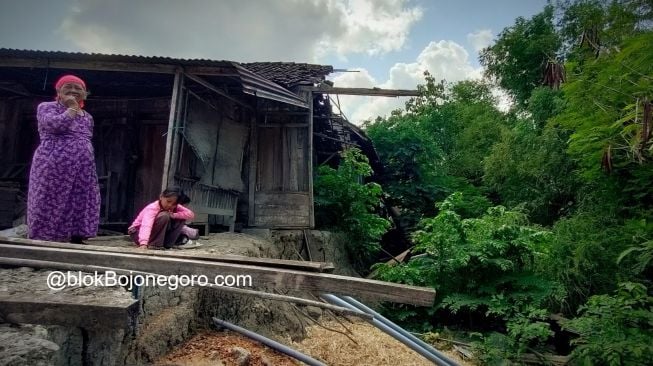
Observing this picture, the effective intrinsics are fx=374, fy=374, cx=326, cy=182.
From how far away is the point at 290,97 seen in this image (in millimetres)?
7387

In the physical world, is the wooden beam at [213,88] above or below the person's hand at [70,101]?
above

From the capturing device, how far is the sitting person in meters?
4.17

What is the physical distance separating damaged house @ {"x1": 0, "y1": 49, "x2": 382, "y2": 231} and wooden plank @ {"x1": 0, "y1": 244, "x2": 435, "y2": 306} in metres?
3.32

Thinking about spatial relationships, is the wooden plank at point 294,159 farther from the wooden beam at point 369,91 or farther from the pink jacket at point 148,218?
the pink jacket at point 148,218

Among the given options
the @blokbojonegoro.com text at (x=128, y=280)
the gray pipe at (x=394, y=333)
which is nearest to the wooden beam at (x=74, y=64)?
the @blokbojonegoro.com text at (x=128, y=280)

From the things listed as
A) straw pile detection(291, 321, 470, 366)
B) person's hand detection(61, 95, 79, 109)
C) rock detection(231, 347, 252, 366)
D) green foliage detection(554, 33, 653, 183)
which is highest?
green foliage detection(554, 33, 653, 183)

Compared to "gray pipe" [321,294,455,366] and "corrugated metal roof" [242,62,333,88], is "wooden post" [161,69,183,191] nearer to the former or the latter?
"corrugated metal roof" [242,62,333,88]

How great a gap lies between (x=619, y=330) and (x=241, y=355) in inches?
202

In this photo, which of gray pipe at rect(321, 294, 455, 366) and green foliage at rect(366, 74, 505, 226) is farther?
green foliage at rect(366, 74, 505, 226)

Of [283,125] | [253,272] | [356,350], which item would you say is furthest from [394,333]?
[283,125]

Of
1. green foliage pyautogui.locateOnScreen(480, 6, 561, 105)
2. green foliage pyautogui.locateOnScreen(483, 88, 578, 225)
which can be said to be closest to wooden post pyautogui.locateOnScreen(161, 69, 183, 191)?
green foliage pyautogui.locateOnScreen(483, 88, 578, 225)

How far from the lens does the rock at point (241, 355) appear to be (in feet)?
11.4

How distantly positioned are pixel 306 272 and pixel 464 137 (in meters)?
18.8

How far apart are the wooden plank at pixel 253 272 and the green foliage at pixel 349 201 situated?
656cm
